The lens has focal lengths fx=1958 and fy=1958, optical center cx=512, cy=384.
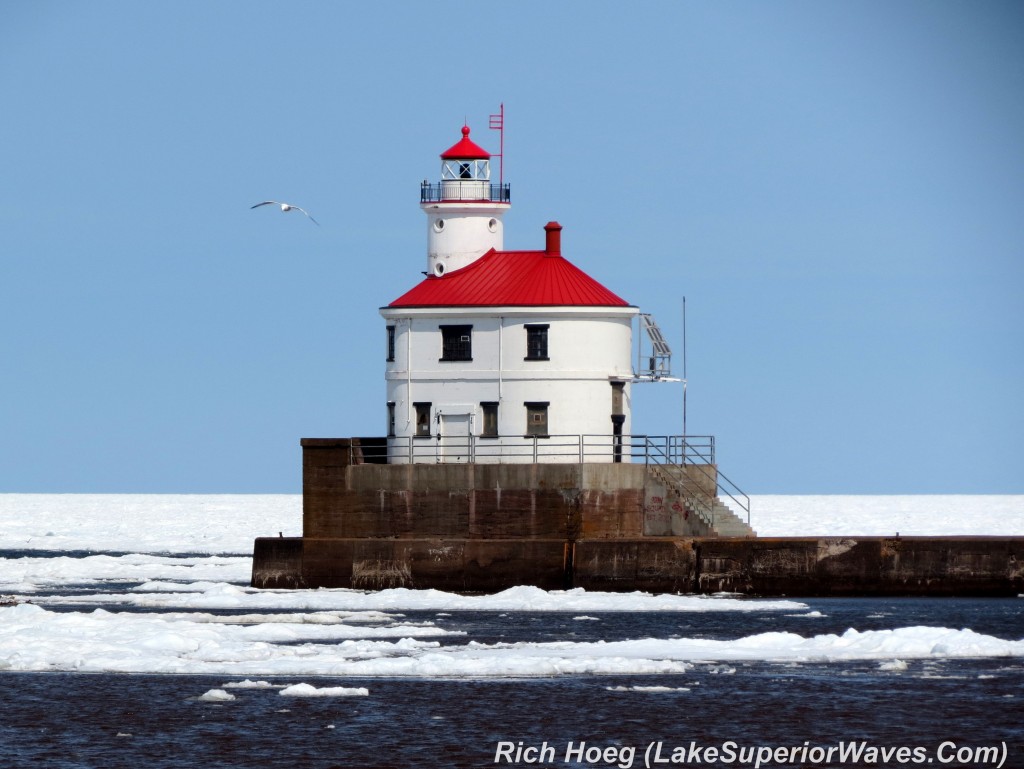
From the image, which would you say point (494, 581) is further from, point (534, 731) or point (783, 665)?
point (534, 731)

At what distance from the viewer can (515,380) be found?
43750 mm

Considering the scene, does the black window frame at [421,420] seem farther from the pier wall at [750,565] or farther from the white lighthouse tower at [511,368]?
the pier wall at [750,565]

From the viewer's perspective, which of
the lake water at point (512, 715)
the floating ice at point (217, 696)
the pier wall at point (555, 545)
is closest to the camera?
the lake water at point (512, 715)

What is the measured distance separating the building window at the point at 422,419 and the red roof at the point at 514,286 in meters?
2.30

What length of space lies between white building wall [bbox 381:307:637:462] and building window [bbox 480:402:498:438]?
9 centimetres

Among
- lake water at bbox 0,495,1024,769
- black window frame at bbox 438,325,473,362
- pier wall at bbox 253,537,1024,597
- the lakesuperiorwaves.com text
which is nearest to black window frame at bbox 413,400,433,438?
black window frame at bbox 438,325,473,362

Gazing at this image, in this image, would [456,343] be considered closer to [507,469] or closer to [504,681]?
[507,469]

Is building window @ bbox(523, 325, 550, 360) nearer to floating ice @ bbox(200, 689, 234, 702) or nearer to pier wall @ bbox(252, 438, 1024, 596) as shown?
pier wall @ bbox(252, 438, 1024, 596)

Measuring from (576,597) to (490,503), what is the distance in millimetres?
3155

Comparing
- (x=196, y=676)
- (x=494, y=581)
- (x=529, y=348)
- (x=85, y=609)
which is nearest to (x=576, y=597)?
(x=494, y=581)

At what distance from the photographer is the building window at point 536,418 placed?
143 feet

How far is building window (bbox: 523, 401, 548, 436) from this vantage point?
143 ft

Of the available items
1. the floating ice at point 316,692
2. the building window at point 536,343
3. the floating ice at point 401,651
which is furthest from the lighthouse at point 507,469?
the floating ice at point 316,692

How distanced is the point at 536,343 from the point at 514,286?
1.75 m
